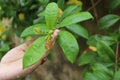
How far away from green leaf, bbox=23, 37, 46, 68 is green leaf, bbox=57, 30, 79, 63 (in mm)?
57

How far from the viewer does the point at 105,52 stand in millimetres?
1065

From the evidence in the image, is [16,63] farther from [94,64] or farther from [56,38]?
[94,64]

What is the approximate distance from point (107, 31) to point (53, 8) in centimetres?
46

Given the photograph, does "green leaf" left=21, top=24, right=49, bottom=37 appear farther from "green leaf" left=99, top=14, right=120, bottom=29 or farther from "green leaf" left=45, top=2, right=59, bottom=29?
"green leaf" left=99, top=14, right=120, bottom=29

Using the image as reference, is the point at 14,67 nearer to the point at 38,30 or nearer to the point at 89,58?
the point at 38,30

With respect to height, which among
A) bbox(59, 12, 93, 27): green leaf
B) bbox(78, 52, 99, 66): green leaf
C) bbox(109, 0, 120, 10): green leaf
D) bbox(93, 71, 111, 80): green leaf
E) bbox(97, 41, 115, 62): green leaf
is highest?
bbox(59, 12, 93, 27): green leaf

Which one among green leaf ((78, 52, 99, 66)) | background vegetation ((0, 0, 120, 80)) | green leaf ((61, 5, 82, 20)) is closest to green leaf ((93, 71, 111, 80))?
background vegetation ((0, 0, 120, 80))

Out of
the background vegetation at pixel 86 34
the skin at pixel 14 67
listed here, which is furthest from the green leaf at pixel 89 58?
the skin at pixel 14 67

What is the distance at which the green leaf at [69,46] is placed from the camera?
901mm

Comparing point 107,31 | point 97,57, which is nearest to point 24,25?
point 107,31

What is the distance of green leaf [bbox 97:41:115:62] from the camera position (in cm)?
105

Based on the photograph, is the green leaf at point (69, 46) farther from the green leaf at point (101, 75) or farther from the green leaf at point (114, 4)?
the green leaf at point (114, 4)

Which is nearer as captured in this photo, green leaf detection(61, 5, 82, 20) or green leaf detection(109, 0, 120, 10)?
green leaf detection(61, 5, 82, 20)

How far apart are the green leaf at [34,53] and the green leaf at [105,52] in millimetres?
249
